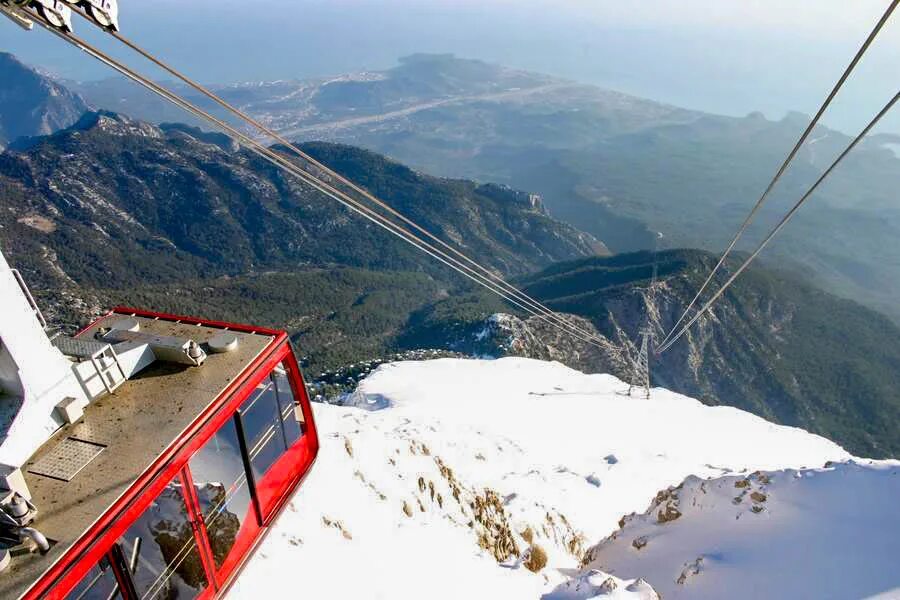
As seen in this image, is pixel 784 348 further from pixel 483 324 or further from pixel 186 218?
pixel 186 218

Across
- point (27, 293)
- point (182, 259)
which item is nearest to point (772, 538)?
point (27, 293)

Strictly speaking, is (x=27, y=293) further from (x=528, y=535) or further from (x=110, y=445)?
(x=528, y=535)

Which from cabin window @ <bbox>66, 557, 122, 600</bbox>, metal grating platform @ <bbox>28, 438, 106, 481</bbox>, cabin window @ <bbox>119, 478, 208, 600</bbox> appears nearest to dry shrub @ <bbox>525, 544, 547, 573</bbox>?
cabin window @ <bbox>119, 478, 208, 600</bbox>

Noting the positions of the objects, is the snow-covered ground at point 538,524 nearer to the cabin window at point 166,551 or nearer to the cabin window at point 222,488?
the cabin window at point 222,488

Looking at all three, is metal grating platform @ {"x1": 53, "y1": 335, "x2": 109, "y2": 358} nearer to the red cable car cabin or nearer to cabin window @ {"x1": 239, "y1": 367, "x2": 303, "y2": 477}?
the red cable car cabin

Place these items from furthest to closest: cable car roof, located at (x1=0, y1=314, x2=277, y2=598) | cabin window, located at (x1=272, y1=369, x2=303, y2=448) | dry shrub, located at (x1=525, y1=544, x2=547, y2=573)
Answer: dry shrub, located at (x1=525, y1=544, x2=547, y2=573) < cabin window, located at (x1=272, y1=369, x2=303, y2=448) < cable car roof, located at (x1=0, y1=314, x2=277, y2=598)

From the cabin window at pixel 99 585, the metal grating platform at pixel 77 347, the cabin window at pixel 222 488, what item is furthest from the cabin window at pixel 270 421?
the cabin window at pixel 99 585

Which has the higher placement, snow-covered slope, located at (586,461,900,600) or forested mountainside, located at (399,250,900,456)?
snow-covered slope, located at (586,461,900,600)
